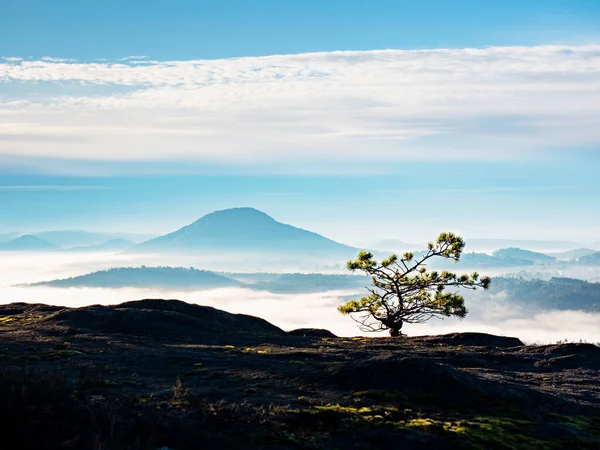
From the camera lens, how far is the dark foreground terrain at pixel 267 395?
17266mm

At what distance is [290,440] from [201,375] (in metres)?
11.5

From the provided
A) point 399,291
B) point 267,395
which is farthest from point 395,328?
point 267,395

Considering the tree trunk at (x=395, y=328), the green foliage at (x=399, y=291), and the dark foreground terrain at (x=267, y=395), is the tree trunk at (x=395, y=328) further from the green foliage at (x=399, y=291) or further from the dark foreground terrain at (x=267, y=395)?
the dark foreground terrain at (x=267, y=395)

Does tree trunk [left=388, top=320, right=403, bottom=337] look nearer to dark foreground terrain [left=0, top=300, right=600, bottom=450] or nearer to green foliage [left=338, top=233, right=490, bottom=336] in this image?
green foliage [left=338, top=233, right=490, bottom=336]

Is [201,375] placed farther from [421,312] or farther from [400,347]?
[421,312]

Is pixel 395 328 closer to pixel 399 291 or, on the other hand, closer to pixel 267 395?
pixel 399 291

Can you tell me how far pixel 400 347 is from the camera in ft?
160

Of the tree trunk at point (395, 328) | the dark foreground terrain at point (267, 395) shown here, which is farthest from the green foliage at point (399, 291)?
the dark foreground terrain at point (267, 395)

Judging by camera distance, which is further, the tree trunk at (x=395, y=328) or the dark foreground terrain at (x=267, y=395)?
the tree trunk at (x=395, y=328)

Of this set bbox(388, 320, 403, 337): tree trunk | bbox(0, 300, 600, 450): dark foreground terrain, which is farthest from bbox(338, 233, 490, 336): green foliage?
bbox(0, 300, 600, 450): dark foreground terrain

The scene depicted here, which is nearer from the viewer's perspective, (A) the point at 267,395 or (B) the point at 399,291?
(A) the point at 267,395

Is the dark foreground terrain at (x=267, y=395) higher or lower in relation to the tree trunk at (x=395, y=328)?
lower

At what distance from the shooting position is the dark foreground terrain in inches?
680

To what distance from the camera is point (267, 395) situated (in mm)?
24344
